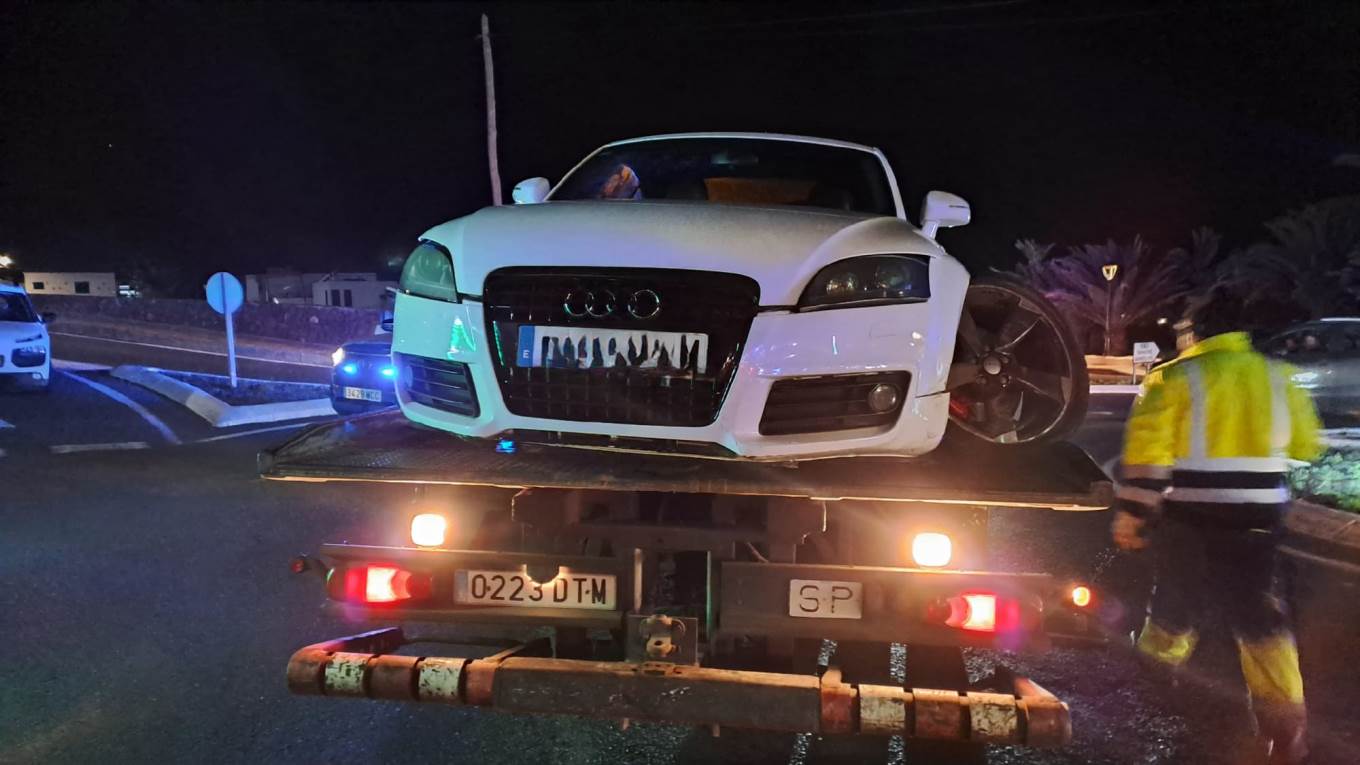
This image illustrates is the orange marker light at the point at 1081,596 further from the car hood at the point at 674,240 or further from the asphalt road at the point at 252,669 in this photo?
the car hood at the point at 674,240

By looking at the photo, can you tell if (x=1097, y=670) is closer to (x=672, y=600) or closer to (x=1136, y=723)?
(x=1136, y=723)

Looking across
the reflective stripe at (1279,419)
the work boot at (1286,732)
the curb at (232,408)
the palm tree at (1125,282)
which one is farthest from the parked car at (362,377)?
the palm tree at (1125,282)

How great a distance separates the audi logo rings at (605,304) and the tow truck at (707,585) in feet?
1.41

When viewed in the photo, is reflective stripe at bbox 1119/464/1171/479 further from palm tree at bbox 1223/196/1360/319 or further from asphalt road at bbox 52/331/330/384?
palm tree at bbox 1223/196/1360/319

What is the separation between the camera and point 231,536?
6.29 m

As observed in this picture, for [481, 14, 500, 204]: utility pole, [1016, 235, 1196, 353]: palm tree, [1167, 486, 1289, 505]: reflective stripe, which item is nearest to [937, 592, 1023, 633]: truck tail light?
[1167, 486, 1289, 505]: reflective stripe

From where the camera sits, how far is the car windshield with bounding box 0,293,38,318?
12.9 metres

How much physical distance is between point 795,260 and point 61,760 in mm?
3119

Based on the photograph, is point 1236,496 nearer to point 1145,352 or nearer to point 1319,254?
point 1145,352

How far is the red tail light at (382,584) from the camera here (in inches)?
119

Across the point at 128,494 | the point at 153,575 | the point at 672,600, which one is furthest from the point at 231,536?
the point at 672,600

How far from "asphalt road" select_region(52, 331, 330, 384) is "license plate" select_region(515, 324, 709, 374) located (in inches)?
730

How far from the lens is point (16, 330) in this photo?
1272cm

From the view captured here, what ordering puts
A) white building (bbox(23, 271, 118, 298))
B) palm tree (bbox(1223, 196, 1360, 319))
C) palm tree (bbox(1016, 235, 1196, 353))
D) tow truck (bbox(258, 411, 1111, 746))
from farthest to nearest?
white building (bbox(23, 271, 118, 298)) < palm tree (bbox(1016, 235, 1196, 353)) < palm tree (bbox(1223, 196, 1360, 319)) < tow truck (bbox(258, 411, 1111, 746))
